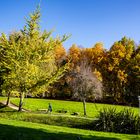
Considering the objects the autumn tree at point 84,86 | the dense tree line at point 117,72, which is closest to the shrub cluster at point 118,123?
the autumn tree at point 84,86

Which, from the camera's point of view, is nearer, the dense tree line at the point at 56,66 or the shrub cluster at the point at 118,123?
the shrub cluster at the point at 118,123

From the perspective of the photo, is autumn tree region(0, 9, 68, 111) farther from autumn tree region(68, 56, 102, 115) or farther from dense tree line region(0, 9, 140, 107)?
autumn tree region(68, 56, 102, 115)

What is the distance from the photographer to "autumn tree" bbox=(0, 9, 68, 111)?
35375mm

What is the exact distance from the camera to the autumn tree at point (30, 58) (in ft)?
116

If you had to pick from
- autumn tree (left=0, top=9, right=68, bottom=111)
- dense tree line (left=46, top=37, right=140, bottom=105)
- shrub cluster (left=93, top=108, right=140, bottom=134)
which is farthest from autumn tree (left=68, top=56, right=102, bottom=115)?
shrub cluster (left=93, top=108, right=140, bottom=134)

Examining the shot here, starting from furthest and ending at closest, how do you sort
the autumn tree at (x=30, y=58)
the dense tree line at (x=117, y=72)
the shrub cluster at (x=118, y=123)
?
the dense tree line at (x=117, y=72)
the autumn tree at (x=30, y=58)
the shrub cluster at (x=118, y=123)

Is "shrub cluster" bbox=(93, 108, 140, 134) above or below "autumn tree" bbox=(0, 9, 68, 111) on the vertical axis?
below

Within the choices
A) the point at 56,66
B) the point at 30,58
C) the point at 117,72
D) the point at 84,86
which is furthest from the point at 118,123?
the point at 117,72

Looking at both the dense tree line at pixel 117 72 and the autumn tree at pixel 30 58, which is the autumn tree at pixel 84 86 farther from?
the dense tree line at pixel 117 72

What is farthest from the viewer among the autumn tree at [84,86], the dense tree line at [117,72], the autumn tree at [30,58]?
the dense tree line at [117,72]

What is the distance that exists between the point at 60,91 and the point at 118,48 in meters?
14.0

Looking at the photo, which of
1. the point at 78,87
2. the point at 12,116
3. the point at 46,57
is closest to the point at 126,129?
the point at 12,116

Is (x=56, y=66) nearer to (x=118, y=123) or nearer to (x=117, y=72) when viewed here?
(x=117, y=72)

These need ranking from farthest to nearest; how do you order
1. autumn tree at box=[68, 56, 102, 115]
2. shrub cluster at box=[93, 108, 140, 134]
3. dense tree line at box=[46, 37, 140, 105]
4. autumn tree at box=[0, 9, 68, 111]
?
dense tree line at box=[46, 37, 140, 105] < autumn tree at box=[68, 56, 102, 115] < autumn tree at box=[0, 9, 68, 111] < shrub cluster at box=[93, 108, 140, 134]
